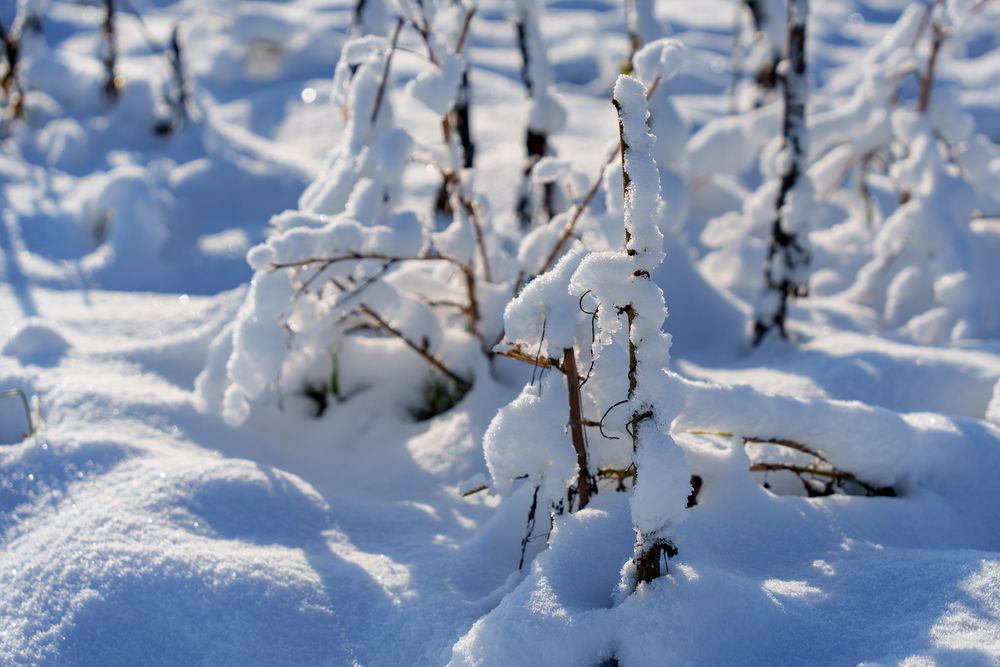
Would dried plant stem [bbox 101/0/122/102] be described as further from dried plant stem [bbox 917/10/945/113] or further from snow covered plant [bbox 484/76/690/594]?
snow covered plant [bbox 484/76/690/594]

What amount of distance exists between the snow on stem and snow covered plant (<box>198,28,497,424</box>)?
79 centimetres

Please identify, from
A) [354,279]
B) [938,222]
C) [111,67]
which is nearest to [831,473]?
[354,279]

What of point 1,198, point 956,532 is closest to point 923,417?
point 956,532

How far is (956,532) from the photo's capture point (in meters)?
1.41

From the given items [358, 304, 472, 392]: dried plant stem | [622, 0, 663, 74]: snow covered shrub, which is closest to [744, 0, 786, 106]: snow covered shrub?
[622, 0, 663, 74]: snow covered shrub

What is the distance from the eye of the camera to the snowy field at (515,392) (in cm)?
109

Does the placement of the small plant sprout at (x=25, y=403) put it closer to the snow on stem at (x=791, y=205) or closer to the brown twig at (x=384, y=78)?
the brown twig at (x=384, y=78)

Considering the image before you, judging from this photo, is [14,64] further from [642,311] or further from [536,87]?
[642,311]

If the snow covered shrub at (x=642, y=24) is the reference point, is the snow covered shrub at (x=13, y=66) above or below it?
below

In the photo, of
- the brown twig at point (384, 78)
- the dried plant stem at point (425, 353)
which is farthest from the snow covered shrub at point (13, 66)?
the dried plant stem at point (425, 353)

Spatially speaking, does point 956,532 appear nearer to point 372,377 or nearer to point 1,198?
point 372,377

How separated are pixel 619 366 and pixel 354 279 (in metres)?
0.77

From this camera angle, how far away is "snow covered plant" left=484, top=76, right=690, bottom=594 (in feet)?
3.26

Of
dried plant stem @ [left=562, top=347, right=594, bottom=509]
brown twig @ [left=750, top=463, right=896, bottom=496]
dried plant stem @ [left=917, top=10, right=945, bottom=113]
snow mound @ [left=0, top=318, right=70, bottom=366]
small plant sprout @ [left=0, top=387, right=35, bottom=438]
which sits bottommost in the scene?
snow mound @ [left=0, top=318, right=70, bottom=366]
